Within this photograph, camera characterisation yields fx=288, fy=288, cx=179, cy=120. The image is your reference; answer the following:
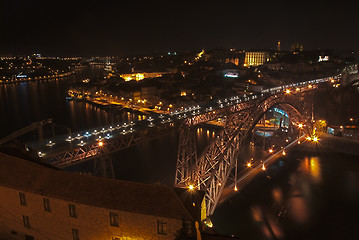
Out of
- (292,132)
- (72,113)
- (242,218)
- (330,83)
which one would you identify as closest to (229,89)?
(330,83)

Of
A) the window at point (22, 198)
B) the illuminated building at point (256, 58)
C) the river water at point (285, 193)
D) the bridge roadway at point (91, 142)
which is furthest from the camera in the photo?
the illuminated building at point (256, 58)

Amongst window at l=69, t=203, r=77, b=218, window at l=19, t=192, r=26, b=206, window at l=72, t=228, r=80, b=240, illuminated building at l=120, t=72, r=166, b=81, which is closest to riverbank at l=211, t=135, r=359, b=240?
window at l=72, t=228, r=80, b=240

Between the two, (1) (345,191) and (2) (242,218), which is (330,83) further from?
(2) (242,218)

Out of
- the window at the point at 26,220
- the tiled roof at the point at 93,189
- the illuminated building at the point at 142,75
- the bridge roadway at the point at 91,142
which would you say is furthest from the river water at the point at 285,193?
the illuminated building at the point at 142,75

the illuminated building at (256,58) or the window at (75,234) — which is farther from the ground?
the illuminated building at (256,58)

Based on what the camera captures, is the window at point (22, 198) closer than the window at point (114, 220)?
No

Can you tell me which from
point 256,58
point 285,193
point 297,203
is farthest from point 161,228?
point 256,58

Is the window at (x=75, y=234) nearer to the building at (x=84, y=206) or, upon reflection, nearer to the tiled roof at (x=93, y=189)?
the building at (x=84, y=206)

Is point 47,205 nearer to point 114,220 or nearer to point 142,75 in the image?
point 114,220
